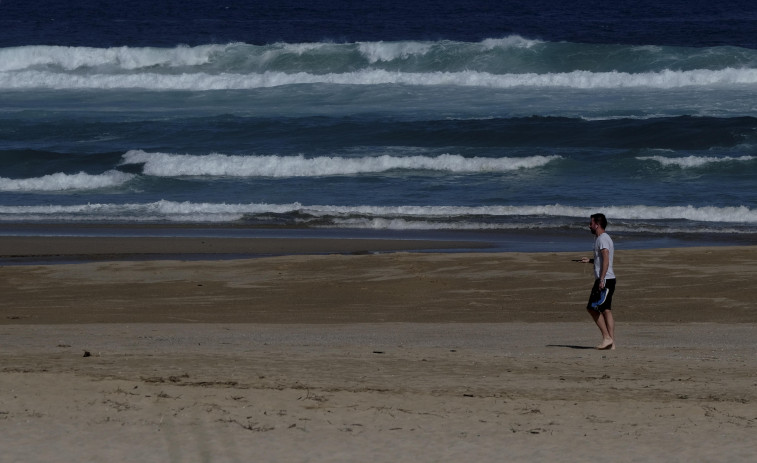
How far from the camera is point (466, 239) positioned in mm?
16422

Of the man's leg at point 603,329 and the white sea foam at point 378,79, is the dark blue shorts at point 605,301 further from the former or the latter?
the white sea foam at point 378,79

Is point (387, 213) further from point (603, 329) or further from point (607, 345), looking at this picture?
point (607, 345)

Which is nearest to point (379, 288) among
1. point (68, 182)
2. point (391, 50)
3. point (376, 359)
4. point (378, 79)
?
point (376, 359)

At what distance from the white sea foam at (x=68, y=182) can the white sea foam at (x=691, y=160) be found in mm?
11236

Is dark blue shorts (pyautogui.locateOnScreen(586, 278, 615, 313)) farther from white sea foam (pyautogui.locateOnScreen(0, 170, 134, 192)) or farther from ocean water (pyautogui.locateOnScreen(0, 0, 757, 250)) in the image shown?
white sea foam (pyautogui.locateOnScreen(0, 170, 134, 192))

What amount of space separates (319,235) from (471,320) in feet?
20.1

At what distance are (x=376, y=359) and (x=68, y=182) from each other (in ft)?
52.1

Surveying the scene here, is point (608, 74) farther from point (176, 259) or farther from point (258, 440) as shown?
point (258, 440)

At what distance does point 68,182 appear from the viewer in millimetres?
22891

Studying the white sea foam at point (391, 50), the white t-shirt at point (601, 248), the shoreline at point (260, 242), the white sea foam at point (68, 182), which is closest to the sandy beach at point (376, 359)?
the shoreline at point (260, 242)

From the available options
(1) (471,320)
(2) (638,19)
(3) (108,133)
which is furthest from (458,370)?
(2) (638,19)

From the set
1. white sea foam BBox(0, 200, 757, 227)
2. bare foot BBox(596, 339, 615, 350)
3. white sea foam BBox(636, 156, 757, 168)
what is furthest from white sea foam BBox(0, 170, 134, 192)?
bare foot BBox(596, 339, 615, 350)

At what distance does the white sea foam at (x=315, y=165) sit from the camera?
2353 centimetres

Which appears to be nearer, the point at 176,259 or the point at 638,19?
the point at 176,259
